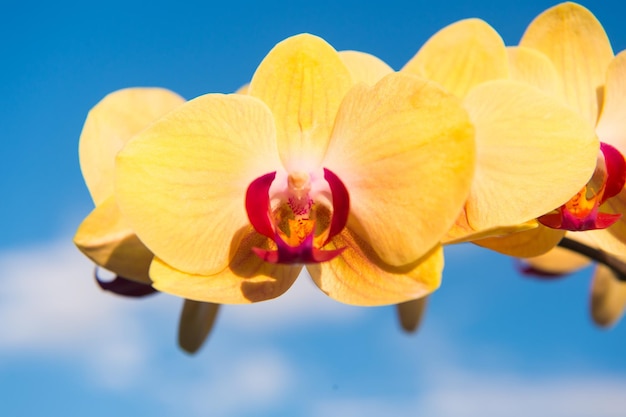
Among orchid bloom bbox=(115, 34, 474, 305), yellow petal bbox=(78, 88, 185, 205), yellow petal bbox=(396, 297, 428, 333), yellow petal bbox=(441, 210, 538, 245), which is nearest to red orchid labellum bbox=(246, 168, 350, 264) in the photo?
orchid bloom bbox=(115, 34, 474, 305)

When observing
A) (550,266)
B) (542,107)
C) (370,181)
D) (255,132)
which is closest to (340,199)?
(370,181)

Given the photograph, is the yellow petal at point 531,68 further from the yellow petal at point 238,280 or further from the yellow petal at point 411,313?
the yellow petal at point 411,313

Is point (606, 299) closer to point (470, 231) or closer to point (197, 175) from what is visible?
point (470, 231)

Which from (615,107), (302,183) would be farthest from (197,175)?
(615,107)

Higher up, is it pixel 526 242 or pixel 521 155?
pixel 521 155

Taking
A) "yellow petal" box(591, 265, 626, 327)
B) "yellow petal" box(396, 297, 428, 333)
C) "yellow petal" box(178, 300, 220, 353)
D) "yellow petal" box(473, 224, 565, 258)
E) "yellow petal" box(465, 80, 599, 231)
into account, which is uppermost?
"yellow petal" box(465, 80, 599, 231)

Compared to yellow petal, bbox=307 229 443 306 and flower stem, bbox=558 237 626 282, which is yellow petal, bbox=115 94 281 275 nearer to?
yellow petal, bbox=307 229 443 306
